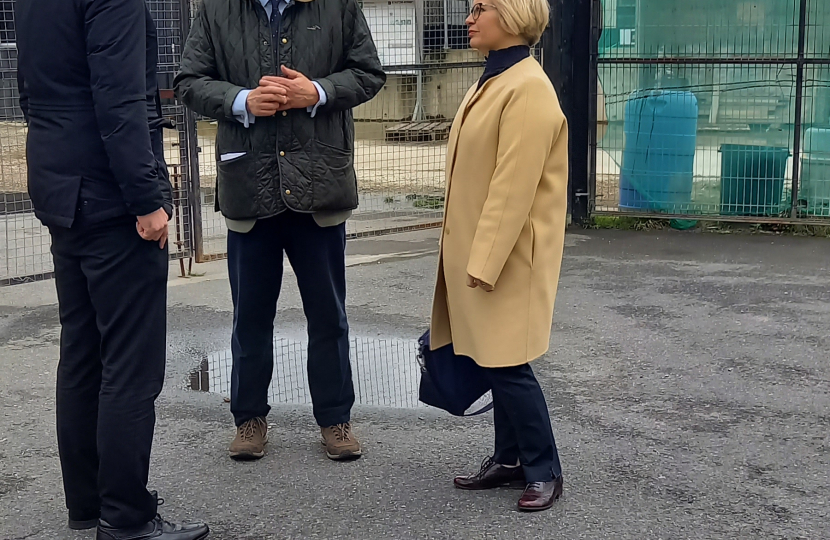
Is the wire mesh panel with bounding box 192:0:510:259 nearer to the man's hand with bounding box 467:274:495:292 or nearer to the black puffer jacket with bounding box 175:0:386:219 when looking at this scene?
the black puffer jacket with bounding box 175:0:386:219

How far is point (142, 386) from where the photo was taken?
333 cm

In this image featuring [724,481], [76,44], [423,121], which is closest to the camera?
[76,44]

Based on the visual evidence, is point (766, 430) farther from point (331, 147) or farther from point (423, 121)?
point (423, 121)

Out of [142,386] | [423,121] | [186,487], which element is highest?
[423,121]

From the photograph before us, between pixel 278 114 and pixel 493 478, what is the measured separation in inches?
62.4

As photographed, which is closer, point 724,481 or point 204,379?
point 724,481

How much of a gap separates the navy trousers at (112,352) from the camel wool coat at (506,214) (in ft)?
3.32

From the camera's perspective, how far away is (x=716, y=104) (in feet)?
28.2

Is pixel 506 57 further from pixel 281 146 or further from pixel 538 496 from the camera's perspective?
pixel 538 496

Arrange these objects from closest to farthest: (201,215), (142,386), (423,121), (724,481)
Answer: (142,386)
(724,481)
(201,215)
(423,121)

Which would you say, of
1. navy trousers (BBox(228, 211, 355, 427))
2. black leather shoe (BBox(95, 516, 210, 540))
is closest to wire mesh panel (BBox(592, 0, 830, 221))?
navy trousers (BBox(228, 211, 355, 427))

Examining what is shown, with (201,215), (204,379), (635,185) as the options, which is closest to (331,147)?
(204,379)

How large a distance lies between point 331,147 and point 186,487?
1406 mm

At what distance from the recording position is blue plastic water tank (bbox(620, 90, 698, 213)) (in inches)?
338
